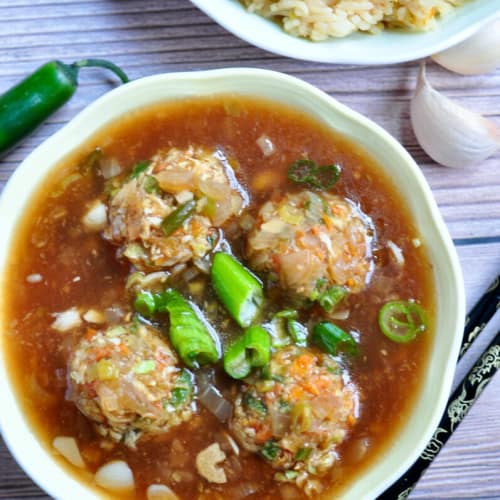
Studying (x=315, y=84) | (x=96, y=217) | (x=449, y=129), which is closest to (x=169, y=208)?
(x=96, y=217)

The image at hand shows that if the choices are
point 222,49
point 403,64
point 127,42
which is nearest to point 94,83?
point 127,42

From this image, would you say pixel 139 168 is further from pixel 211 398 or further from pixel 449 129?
pixel 449 129

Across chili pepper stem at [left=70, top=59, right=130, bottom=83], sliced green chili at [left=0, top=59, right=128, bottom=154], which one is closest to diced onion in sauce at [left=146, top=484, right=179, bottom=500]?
sliced green chili at [left=0, top=59, right=128, bottom=154]

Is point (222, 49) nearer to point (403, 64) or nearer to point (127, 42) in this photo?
point (127, 42)

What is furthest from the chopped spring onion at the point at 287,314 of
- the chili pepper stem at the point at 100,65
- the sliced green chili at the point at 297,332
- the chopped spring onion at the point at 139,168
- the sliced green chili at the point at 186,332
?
the chili pepper stem at the point at 100,65

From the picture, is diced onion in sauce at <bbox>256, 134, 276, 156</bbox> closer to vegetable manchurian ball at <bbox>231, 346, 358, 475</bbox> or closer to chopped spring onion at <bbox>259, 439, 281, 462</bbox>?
vegetable manchurian ball at <bbox>231, 346, 358, 475</bbox>

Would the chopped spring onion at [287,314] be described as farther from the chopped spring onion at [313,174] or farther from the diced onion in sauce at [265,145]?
the diced onion in sauce at [265,145]
